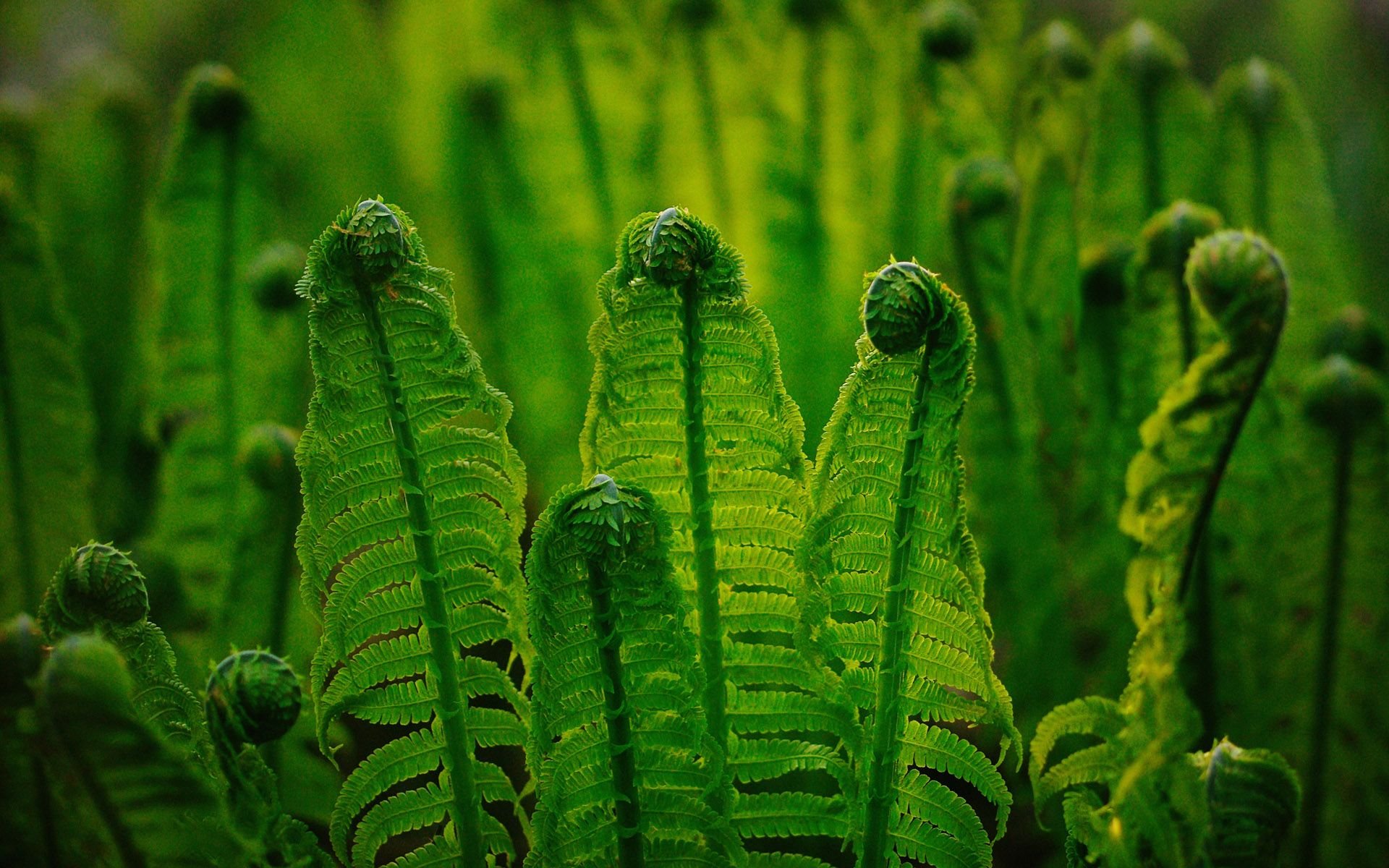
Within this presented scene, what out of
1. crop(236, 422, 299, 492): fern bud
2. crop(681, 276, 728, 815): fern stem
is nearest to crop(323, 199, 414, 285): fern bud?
crop(681, 276, 728, 815): fern stem

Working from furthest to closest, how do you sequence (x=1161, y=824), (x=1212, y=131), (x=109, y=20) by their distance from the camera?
(x=109, y=20) → (x=1212, y=131) → (x=1161, y=824)

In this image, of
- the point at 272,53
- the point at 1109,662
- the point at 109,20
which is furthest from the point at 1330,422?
the point at 109,20

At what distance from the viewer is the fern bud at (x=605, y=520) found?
375 millimetres

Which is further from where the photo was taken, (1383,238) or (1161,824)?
(1383,238)

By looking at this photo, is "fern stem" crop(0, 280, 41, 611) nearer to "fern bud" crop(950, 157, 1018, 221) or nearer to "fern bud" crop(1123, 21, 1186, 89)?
"fern bud" crop(950, 157, 1018, 221)

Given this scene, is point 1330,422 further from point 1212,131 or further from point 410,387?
point 410,387

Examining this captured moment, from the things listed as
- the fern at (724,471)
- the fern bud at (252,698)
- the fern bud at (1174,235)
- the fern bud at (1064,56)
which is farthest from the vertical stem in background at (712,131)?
the fern bud at (252,698)

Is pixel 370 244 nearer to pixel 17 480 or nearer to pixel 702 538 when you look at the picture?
pixel 702 538

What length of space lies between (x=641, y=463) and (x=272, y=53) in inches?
41.0

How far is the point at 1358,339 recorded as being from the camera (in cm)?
70

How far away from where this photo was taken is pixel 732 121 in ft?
2.98

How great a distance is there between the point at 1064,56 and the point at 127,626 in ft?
2.29

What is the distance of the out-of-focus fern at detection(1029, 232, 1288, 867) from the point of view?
394mm

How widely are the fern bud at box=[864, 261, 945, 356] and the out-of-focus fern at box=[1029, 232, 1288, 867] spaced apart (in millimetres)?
112
